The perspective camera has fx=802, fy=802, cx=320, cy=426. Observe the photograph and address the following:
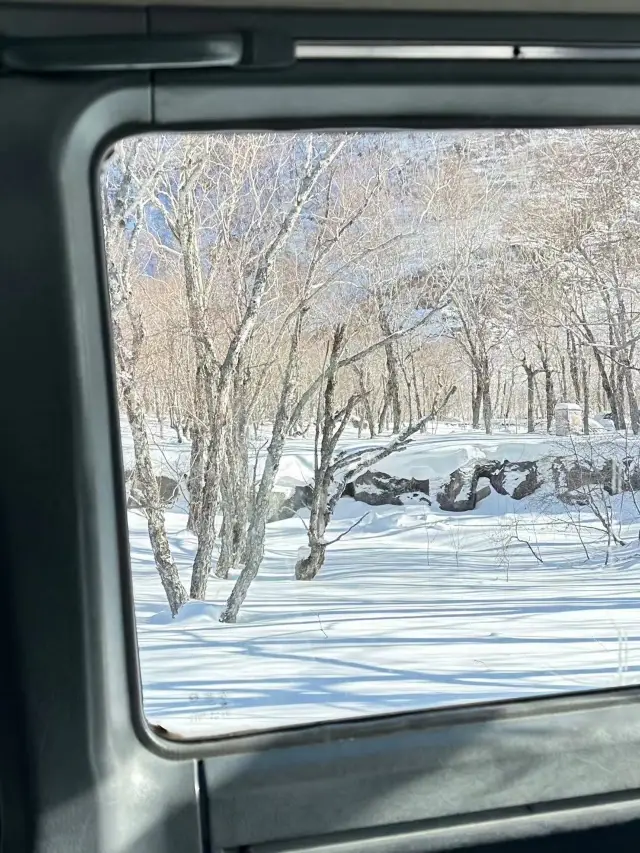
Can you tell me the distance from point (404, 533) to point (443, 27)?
32.7 inches

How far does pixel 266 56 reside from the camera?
120 centimetres

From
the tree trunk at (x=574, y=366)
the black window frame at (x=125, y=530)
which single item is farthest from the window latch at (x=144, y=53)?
the tree trunk at (x=574, y=366)

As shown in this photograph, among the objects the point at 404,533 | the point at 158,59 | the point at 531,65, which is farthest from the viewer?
the point at 404,533

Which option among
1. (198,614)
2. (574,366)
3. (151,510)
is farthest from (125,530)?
(574,366)

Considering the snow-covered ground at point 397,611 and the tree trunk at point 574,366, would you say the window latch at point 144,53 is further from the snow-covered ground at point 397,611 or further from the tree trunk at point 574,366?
the tree trunk at point 574,366

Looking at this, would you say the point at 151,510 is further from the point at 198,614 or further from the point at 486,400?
the point at 486,400

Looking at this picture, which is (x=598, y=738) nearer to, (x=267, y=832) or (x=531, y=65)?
(x=267, y=832)

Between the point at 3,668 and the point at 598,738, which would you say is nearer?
the point at 3,668

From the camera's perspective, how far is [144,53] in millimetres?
1161

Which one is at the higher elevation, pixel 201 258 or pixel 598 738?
pixel 201 258

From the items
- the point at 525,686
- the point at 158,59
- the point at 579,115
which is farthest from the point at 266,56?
the point at 525,686

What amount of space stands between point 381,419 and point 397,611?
0.35 m

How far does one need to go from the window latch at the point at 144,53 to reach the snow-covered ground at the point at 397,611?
1.95 feet

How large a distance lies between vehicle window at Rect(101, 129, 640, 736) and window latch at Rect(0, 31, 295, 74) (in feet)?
0.60
